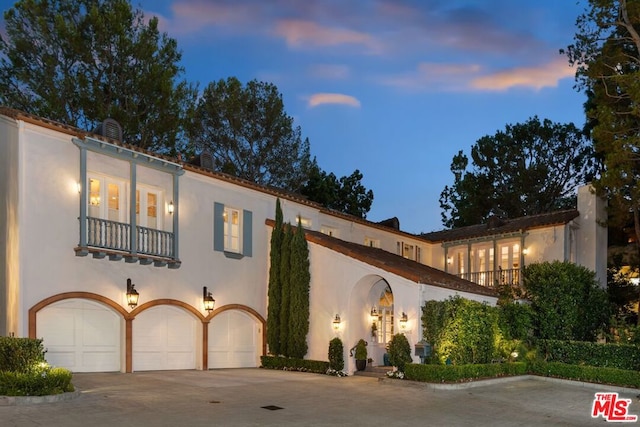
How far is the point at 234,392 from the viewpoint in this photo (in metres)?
14.5

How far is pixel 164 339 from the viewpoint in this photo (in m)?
19.0

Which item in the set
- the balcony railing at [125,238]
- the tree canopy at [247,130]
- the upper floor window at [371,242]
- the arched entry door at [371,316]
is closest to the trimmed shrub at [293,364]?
the arched entry door at [371,316]

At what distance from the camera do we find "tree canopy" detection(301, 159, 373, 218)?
38281 millimetres

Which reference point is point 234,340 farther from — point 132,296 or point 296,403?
point 296,403

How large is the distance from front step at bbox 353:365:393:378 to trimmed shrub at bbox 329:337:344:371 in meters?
0.77

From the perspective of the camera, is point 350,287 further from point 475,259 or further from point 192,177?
point 475,259

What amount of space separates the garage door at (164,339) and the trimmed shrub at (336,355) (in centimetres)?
445

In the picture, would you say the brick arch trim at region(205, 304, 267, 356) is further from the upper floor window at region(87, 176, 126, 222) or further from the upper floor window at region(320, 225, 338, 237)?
the upper floor window at region(320, 225, 338, 237)

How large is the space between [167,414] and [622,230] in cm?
2635

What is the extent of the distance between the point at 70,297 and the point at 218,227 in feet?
18.8

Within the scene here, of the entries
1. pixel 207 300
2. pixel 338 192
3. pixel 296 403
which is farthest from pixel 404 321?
pixel 338 192

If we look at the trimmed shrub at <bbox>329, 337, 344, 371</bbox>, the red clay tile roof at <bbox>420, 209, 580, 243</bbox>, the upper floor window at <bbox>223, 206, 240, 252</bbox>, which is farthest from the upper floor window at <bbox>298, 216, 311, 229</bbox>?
the red clay tile roof at <bbox>420, 209, 580, 243</bbox>

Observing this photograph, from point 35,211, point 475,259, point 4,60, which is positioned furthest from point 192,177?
point 475,259

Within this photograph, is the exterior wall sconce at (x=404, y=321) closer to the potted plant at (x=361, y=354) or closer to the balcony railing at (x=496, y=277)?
the potted plant at (x=361, y=354)
